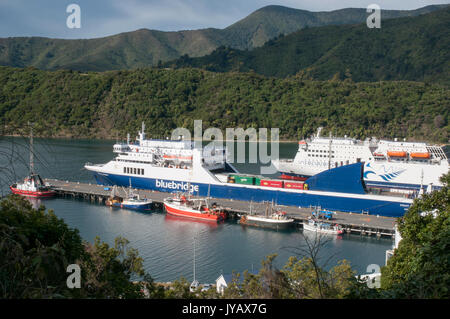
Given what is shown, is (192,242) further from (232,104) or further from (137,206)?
(232,104)

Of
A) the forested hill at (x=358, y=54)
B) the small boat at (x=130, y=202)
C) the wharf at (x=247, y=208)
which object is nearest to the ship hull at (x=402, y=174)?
the wharf at (x=247, y=208)

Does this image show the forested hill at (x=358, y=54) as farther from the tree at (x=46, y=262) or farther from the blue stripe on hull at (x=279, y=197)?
the tree at (x=46, y=262)

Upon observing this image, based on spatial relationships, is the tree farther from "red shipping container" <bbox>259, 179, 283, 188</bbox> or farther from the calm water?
"red shipping container" <bbox>259, 179, 283, 188</bbox>

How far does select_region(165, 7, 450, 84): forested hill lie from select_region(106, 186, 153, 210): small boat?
97.8m

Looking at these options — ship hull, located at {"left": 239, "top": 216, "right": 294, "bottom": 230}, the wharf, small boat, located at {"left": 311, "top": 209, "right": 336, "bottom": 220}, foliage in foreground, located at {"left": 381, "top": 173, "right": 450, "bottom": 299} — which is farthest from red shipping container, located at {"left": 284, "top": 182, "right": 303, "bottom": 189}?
foliage in foreground, located at {"left": 381, "top": 173, "right": 450, "bottom": 299}

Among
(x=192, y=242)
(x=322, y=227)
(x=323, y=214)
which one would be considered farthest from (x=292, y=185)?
(x=192, y=242)

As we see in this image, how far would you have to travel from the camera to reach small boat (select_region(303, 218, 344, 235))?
68.5 ft

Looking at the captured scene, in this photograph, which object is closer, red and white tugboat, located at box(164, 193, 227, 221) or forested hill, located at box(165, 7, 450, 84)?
red and white tugboat, located at box(164, 193, 227, 221)

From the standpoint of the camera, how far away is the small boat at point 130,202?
25688 mm

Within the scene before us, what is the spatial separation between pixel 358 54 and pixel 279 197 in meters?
117
